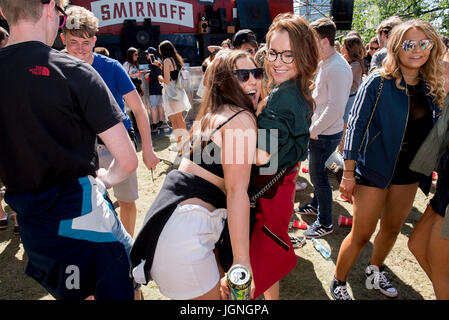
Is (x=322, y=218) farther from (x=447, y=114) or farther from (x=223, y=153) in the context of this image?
(x=223, y=153)

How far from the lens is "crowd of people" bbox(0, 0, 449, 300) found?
1255 mm

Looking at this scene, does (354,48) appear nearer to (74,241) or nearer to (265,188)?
(265,188)

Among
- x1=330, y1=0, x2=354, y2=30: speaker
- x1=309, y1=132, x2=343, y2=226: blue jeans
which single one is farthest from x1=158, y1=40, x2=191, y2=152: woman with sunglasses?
x1=330, y1=0, x2=354, y2=30: speaker

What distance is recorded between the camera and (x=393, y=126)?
6.82ft

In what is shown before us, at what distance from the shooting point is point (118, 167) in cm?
149

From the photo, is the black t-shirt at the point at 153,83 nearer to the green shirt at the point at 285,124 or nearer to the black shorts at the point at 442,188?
the green shirt at the point at 285,124

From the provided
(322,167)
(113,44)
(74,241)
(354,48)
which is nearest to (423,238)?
(322,167)

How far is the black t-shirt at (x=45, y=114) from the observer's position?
1200 mm

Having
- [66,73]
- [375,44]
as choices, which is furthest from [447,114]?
[375,44]

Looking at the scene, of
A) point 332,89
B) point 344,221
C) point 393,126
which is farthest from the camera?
point 344,221

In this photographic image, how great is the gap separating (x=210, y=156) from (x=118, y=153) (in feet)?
1.43

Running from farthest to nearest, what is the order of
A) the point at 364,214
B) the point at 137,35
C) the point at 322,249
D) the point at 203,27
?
the point at 203,27, the point at 137,35, the point at 322,249, the point at 364,214

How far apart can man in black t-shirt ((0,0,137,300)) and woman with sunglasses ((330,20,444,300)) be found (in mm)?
1642

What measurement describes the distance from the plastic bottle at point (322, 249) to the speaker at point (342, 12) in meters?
13.7
